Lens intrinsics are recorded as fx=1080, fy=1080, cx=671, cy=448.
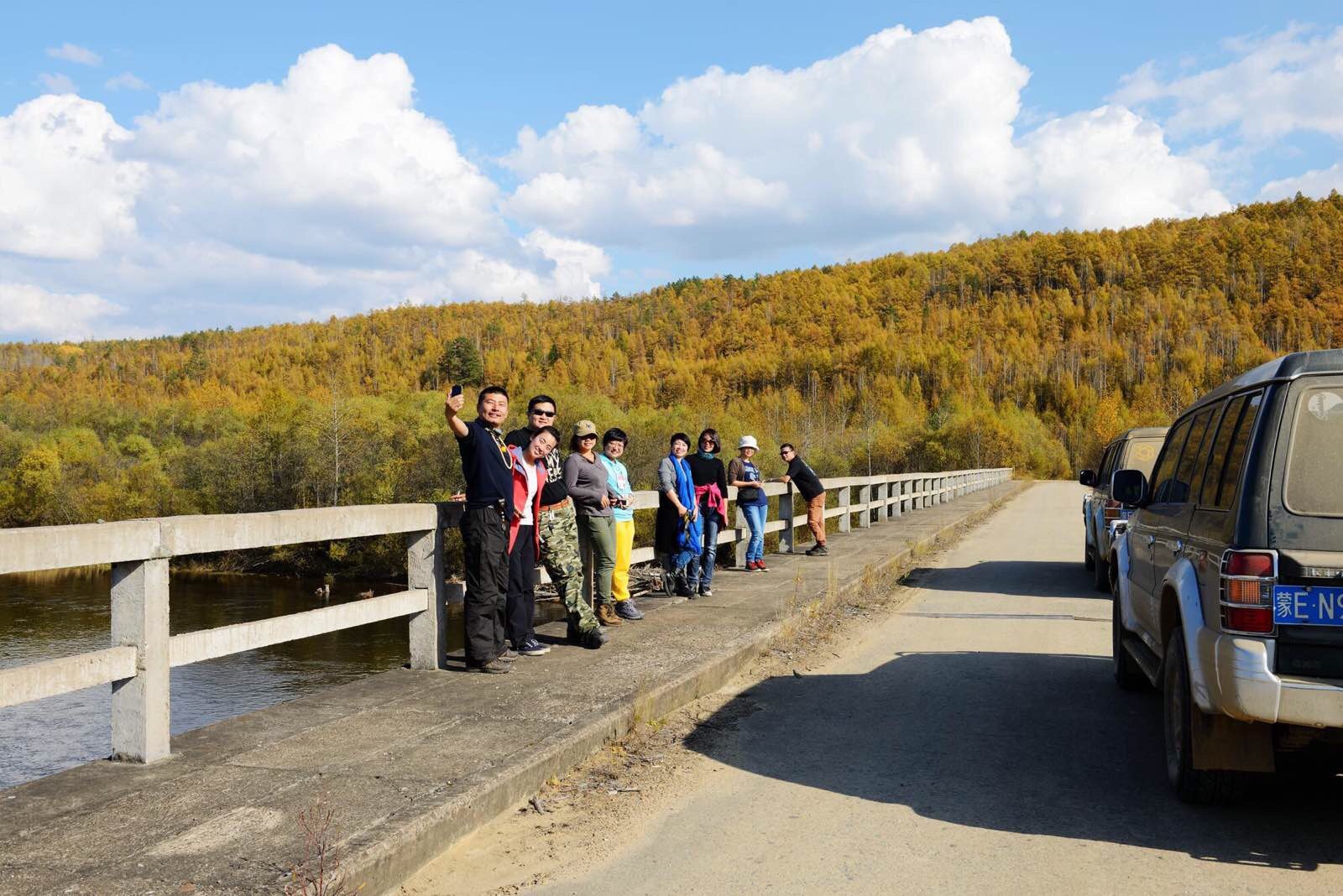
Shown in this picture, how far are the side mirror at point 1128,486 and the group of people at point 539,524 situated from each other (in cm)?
361

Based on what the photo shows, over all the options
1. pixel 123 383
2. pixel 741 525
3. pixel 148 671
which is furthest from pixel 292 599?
pixel 123 383

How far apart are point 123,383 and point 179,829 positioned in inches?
7584

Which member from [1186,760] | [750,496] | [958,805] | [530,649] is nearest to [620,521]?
[530,649]

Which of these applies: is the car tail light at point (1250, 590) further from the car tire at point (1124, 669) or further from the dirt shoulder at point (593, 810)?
the car tire at point (1124, 669)

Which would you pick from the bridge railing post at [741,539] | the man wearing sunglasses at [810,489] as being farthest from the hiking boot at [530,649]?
the man wearing sunglasses at [810,489]

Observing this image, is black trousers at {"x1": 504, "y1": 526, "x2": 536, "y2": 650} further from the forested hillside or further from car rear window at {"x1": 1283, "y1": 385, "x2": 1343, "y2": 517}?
the forested hillside

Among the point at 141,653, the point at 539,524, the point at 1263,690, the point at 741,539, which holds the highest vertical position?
the point at 539,524

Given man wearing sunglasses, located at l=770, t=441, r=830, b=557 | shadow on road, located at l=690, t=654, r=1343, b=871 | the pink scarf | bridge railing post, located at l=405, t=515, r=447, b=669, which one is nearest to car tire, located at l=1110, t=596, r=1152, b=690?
shadow on road, located at l=690, t=654, r=1343, b=871

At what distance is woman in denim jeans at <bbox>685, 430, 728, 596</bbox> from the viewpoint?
37.4 ft

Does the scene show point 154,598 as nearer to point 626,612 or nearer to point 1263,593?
point 1263,593

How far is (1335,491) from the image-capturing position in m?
4.16

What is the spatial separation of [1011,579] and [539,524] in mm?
9226

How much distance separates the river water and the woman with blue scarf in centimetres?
303

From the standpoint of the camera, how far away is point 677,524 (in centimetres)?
1084
